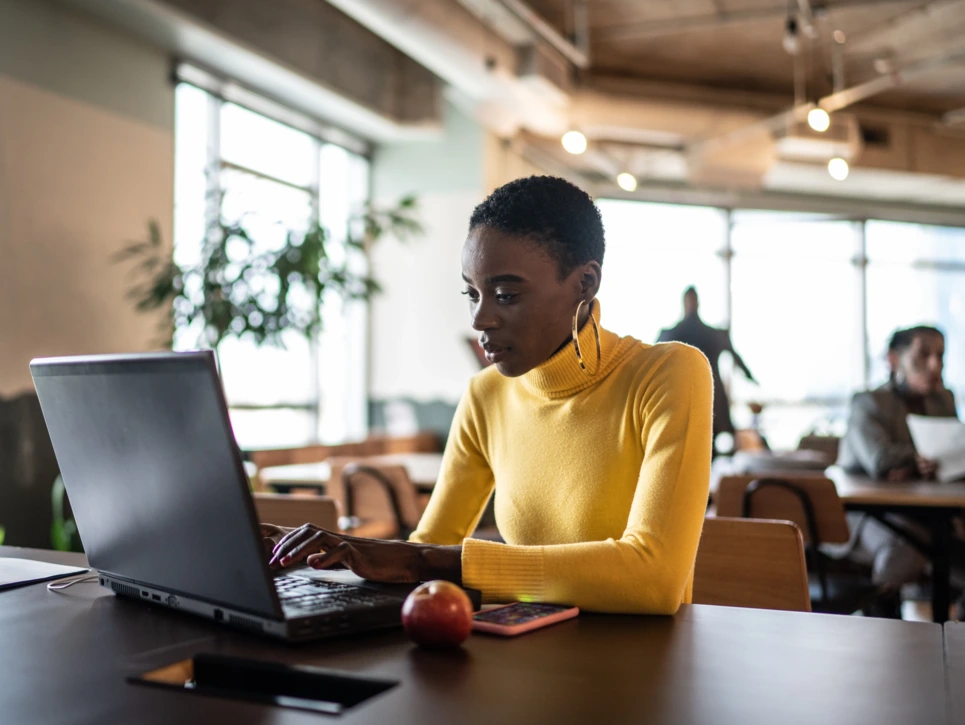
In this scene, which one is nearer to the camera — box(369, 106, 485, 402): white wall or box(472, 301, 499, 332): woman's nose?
box(472, 301, 499, 332): woman's nose

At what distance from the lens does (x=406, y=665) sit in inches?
36.0

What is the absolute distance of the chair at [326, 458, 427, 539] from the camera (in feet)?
12.5

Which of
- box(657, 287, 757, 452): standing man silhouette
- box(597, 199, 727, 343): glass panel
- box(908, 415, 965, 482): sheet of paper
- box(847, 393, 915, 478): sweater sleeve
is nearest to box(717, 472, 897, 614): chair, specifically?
box(908, 415, 965, 482): sheet of paper

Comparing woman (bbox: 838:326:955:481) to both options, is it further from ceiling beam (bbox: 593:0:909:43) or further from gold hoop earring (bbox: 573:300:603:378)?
ceiling beam (bbox: 593:0:909:43)

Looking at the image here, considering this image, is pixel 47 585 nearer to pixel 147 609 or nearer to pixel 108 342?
pixel 147 609

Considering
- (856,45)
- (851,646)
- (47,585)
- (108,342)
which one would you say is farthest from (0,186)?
(856,45)

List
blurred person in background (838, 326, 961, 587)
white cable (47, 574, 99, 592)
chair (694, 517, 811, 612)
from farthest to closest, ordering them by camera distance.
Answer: blurred person in background (838, 326, 961, 587)
chair (694, 517, 811, 612)
white cable (47, 574, 99, 592)

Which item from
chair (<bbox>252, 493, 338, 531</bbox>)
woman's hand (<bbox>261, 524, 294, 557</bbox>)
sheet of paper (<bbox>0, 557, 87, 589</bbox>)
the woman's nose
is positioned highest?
the woman's nose

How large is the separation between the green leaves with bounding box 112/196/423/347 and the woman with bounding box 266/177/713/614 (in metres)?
3.27

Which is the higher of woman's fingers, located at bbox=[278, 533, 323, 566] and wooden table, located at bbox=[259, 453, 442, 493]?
woman's fingers, located at bbox=[278, 533, 323, 566]

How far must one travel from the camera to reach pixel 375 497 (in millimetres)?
3965

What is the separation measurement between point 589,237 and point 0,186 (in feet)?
12.2

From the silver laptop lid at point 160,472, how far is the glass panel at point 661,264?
7893 mm

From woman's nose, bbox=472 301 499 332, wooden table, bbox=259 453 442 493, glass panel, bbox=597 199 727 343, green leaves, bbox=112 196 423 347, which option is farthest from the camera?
glass panel, bbox=597 199 727 343
